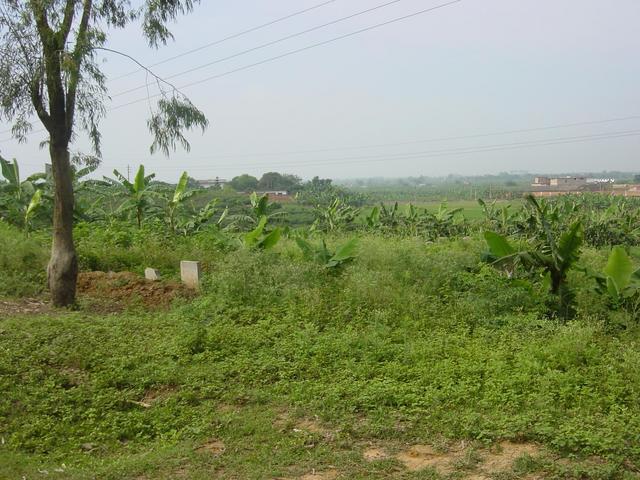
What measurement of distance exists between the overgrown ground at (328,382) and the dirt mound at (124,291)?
10.5 inches

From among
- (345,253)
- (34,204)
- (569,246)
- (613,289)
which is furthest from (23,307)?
(613,289)

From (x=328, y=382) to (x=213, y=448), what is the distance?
1363mm

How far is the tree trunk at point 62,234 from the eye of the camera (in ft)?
27.0

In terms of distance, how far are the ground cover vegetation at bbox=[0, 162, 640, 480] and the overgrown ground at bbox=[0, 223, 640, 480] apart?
20mm

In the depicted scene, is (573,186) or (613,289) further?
(573,186)

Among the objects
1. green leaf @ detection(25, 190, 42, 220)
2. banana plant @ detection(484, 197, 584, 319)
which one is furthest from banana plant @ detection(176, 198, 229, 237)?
banana plant @ detection(484, 197, 584, 319)

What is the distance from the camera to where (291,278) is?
864 centimetres

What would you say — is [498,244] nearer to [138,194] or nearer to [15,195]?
[138,194]

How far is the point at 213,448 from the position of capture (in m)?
4.58

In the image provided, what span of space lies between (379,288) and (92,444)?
4193mm

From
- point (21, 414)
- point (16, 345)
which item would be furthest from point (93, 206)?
point (21, 414)

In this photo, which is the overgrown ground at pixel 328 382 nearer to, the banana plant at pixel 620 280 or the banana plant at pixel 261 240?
the banana plant at pixel 620 280

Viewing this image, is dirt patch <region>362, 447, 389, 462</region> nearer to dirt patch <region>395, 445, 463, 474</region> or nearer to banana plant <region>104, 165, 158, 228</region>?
dirt patch <region>395, 445, 463, 474</region>

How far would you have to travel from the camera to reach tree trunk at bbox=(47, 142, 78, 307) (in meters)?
8.23
